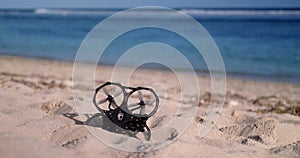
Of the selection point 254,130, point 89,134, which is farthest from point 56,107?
point 254,130

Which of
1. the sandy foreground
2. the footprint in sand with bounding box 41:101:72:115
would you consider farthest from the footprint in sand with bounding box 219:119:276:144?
the footprint in sand with bounding box 41:101:72:115

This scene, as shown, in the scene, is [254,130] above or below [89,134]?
above

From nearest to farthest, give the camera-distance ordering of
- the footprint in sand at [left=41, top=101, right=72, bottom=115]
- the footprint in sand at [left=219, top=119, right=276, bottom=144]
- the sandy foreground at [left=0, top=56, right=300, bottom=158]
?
the sandy foreground at [left=0, top=56, right=300, bottom=158], the footprint in sand at [left=219, top=119, right=276, bottom=144], the footprint in sand at [left=41, top=101, right=72, bottom=115]

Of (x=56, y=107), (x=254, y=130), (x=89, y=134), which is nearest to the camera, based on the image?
(x=89, y=134)

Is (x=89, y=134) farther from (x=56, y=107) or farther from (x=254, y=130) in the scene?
(x=254, y=130)

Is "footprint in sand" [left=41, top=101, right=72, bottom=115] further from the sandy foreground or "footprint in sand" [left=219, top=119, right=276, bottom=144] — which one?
"footprint in sand" [left=219, top=119, right=276, bottom=144]

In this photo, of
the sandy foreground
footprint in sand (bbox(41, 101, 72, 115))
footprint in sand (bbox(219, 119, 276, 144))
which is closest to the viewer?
the sandy foreground

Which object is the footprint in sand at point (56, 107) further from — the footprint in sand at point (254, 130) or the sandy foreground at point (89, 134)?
the footprint in sand at point (254, 130)

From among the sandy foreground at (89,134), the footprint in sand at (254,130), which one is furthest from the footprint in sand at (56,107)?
the footprint in sand at (254,130)

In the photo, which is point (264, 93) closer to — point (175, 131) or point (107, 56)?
point (175, 131)

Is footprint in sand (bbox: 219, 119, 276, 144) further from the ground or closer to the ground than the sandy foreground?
further from the ground

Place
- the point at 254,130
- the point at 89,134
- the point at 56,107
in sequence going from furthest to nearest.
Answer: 1. the point at 56,107
2. the point at 254,130
3. the point at 89,134
